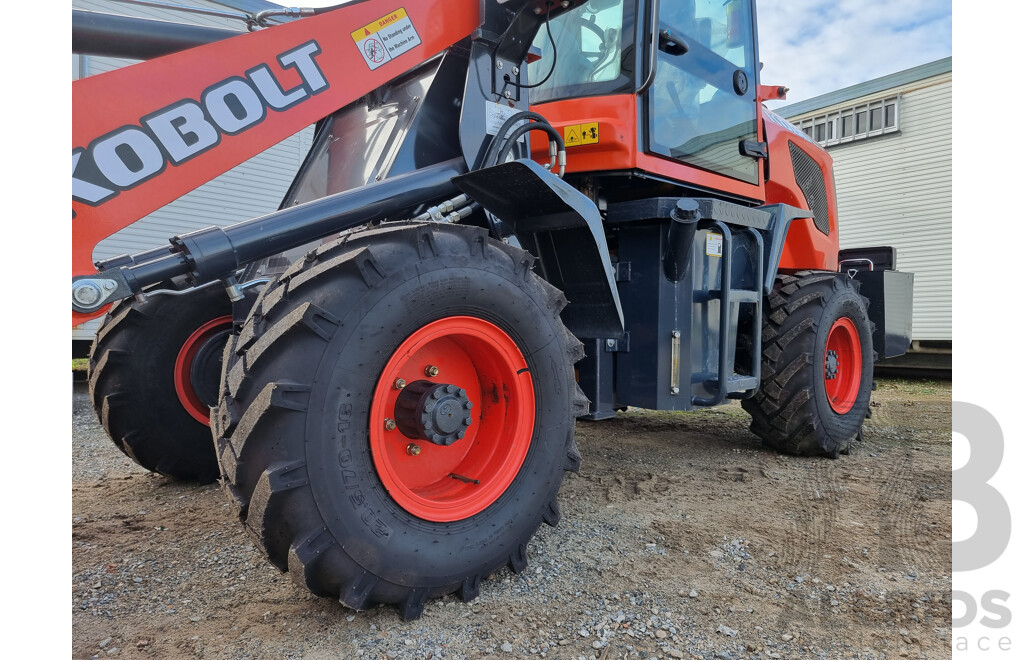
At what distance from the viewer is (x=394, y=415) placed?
2326 millimetres

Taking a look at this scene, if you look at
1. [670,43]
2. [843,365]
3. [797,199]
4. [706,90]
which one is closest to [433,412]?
[670,43]

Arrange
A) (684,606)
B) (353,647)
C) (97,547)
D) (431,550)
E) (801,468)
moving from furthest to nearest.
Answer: (801,468) < (97,547) < (684,606) < (431,550) < (353,647)

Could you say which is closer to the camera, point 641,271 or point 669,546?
point 669,546

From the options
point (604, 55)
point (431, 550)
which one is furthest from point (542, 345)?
point (604, 55)

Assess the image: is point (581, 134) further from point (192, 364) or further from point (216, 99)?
point (192, 364)

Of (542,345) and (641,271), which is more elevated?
(641,271)

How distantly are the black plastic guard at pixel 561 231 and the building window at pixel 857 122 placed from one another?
33.6 feet

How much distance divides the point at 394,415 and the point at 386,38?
154 cm

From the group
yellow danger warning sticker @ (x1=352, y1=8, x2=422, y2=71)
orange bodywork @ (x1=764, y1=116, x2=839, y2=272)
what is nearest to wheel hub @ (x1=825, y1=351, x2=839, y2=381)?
orange bodywork @ (x1=764, y1=116, x2=839, y2=272)

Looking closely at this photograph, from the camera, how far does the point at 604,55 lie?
3484mm

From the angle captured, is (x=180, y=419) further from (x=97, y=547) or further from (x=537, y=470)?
(x=537, y=470)

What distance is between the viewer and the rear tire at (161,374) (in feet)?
10.9

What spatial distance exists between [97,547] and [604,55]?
3227mm

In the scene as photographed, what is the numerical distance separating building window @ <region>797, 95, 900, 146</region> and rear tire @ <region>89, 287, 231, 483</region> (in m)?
11.1
